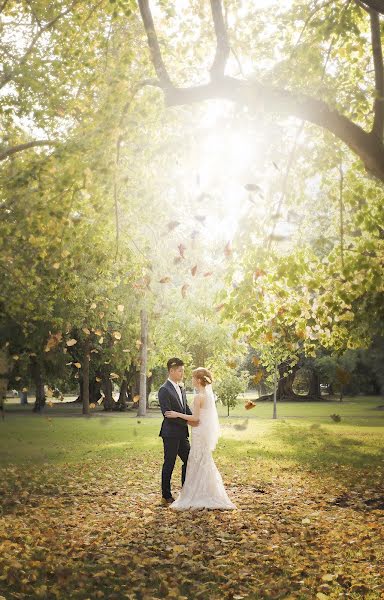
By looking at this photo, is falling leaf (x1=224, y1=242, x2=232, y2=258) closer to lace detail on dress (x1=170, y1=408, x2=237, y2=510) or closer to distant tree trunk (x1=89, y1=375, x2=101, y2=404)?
lace detail on dress (x1=170, y1=408, x2=237, y2=510)

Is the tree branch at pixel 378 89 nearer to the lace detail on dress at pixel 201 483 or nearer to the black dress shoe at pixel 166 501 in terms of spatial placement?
the lace detail on dress at pixel 201 483

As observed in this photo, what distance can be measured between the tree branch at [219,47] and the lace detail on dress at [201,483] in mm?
6250

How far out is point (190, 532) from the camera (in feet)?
31.2

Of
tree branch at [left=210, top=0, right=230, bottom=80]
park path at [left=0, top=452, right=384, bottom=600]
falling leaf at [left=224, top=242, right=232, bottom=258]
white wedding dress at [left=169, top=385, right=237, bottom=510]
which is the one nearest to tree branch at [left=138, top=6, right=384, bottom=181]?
tree branch at [left=210, top=0, right=230, bottom=80]

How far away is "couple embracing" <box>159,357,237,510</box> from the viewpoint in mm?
11531

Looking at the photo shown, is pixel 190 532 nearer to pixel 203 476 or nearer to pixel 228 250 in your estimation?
pixel 203 476

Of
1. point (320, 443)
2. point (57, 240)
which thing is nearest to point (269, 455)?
point (320, 443)

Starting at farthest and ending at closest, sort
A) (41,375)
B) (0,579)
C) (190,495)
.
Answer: (41,375) < (190,495) < (0,579)

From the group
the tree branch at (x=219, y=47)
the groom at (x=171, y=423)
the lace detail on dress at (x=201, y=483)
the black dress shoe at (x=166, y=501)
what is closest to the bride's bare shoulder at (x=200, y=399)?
the groom at (x=171, y=423)

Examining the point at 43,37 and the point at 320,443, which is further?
the point at 320,443

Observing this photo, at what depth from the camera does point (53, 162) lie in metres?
10.3

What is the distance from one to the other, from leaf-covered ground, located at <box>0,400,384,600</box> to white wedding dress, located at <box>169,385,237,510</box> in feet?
1.17

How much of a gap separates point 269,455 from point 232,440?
19.5 feet

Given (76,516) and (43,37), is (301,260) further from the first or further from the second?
(43,37)
